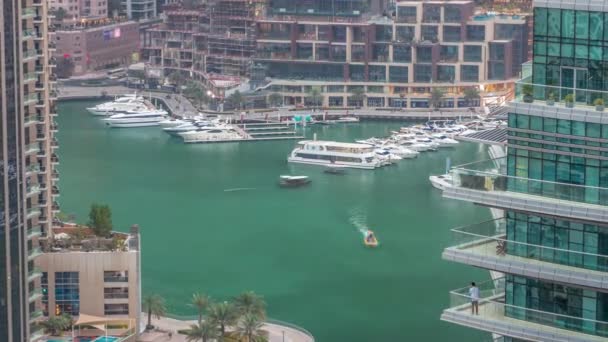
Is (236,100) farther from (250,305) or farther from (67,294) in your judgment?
(67,294)

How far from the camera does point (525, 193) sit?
1922 centimetres

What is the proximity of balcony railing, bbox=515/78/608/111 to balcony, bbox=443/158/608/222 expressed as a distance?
0.82 m

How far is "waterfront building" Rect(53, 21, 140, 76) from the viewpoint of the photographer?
86.2 metres

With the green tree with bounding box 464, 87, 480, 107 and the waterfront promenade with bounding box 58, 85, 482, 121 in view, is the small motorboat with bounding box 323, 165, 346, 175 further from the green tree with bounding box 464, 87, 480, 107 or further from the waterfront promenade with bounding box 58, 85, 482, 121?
the green tree with bounding box 464, 87, 480, 107

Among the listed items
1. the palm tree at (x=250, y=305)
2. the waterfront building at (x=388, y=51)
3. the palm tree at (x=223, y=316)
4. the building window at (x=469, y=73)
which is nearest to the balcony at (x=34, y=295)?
the palm tree at (x=223, y=316)

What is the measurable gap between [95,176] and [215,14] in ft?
76.8

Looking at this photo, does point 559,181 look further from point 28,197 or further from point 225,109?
point 225,109

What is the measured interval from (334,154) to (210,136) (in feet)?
24.0

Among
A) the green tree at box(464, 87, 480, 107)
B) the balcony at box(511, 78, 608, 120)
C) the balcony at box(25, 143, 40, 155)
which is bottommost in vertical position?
the green tree at box(464, 87, 480, 107)

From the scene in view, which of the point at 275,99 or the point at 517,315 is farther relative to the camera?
the point at 275,99

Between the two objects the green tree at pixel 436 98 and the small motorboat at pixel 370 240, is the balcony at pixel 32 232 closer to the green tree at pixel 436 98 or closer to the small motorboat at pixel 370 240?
the small motorboat at pixel 370 240

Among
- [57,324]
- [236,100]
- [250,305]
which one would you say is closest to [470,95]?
[236,100]

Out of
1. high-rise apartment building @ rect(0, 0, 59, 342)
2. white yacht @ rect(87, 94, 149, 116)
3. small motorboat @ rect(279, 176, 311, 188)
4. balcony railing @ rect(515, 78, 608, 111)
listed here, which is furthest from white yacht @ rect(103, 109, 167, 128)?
balcony railing @ rect(515, 78, 608, 111)

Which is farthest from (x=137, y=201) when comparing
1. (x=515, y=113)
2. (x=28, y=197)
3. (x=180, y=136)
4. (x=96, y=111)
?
(x=515, y=113)
